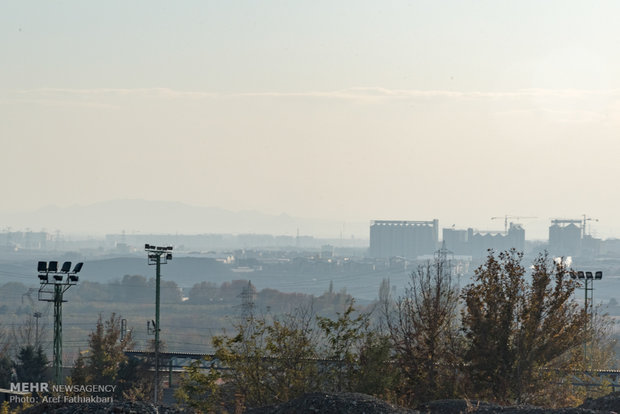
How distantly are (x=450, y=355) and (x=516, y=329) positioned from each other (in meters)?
2.25

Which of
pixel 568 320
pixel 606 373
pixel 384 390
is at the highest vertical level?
pixel 568 320

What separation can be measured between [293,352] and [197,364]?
312 cm

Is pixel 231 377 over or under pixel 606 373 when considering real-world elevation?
over

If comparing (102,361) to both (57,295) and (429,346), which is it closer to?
(57,295)

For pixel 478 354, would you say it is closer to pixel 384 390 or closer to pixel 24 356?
pixel 384 390

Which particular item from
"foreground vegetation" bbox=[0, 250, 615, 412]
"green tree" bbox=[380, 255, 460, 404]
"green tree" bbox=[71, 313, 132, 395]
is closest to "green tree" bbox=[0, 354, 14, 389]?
"green tree" bbox=[71, 313, 132, 395]

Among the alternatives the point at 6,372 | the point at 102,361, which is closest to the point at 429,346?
the point at 102,361

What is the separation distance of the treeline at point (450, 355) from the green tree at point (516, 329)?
30 millimetres

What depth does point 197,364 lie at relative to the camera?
24562 millimetres

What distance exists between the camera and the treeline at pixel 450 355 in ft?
83.1

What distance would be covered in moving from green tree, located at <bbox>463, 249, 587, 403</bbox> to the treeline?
0.10ft

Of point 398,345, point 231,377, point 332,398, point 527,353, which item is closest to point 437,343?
point 398,345

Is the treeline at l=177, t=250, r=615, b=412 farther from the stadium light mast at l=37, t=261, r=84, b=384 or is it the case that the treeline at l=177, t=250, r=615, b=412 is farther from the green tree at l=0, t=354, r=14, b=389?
the green tree at l=0, t=354, r=14, b=389

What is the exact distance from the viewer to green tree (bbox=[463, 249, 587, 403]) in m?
25.9
